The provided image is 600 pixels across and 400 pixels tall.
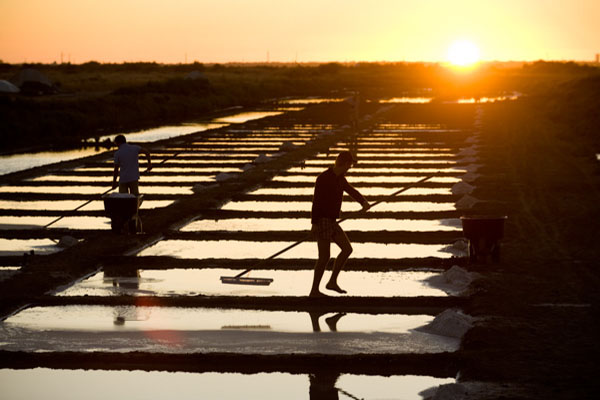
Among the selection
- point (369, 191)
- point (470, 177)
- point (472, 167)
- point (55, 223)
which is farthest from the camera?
point (472, 167)

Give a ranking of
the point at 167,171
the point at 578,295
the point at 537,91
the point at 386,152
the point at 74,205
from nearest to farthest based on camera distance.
Answer: the point at 578,295 → the point at 74,205 → the point at 167,171 → the point at 386,152 → the point at 537,91

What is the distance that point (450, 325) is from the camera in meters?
8.89

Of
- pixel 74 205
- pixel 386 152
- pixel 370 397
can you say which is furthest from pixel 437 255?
pixel 386 152

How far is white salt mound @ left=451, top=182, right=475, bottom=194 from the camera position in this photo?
19.3 metres

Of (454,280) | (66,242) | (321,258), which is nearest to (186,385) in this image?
(321,258)

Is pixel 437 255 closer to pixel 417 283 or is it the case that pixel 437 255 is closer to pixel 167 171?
pixel 417 283

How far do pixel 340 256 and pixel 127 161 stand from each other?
15.1ft

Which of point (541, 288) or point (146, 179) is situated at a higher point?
point (541, 288)

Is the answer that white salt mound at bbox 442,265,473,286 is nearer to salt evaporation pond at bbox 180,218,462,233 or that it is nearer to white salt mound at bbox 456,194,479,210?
salt evaporation pond at bbox 180,218,462,233

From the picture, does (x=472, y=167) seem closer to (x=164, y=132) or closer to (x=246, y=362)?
(x=246, y=362)

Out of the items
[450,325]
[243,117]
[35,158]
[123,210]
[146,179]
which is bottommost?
[243,117]

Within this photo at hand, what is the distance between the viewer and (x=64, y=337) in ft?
29.2

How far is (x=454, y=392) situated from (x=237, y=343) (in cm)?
222

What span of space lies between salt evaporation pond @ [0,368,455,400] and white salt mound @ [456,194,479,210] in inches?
382
